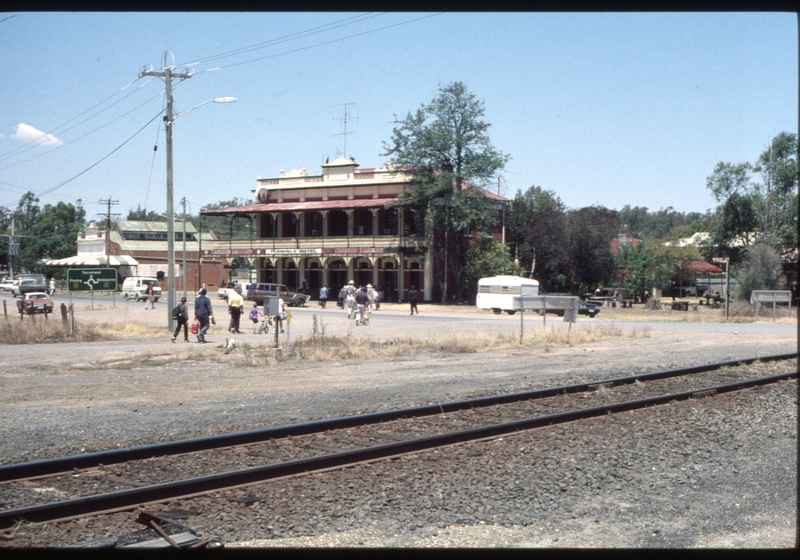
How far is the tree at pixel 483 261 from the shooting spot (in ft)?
192

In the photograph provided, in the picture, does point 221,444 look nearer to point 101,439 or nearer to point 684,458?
point 101,439

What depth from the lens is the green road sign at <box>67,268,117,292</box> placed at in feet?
97.5

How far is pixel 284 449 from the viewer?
9156 millimetres

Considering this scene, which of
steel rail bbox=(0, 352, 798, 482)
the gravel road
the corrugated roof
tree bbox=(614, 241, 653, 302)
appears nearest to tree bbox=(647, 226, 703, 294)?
tree bbox=(614, 241, 653, 302)

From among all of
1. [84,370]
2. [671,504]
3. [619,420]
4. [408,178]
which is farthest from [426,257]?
[671,504]

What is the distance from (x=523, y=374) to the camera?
17516mm

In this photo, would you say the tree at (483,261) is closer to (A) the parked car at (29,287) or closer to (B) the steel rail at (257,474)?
(A) the parked car at (29,287)

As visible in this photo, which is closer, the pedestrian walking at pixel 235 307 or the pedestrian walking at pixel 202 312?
the pedestrian walking at pixel 202 312

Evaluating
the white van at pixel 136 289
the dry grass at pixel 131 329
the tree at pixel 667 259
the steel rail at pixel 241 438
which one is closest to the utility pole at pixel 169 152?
the dry grass at pixel 131 329

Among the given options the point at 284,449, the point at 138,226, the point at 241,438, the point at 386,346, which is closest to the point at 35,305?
the point at 386,346

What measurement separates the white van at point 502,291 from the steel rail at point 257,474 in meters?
38.7

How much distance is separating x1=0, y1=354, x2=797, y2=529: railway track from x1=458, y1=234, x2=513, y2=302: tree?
44884 millimetres

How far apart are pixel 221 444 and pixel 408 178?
53.1 metres

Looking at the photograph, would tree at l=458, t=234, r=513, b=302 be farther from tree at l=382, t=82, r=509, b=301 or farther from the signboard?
the signboard
